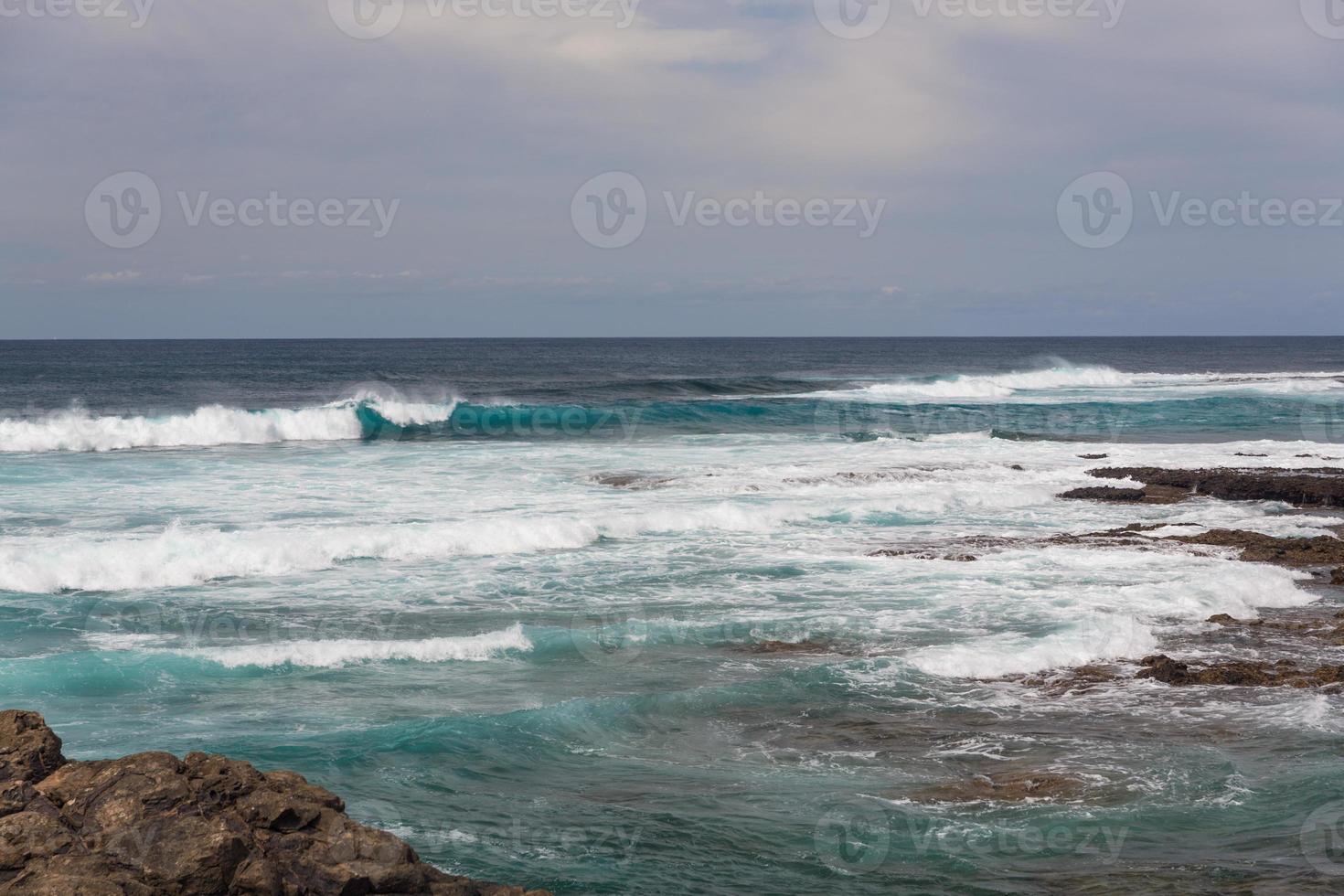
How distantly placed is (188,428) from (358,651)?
27922 millimetres

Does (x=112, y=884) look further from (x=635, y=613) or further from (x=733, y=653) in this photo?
(x=635, y=613)

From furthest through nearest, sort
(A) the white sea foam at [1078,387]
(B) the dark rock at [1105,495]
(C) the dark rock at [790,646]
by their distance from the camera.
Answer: (A) the white sea foam at [1078,387]
(B) the dark rock at [1105,495]
(C) the dark rock at [790,646]

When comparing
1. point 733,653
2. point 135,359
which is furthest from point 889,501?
point 135,359

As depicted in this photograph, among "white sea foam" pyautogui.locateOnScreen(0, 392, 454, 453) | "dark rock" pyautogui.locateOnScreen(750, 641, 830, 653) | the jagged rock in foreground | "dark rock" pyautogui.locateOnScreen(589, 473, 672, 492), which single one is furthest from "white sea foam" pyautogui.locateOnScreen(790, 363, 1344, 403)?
the jagged rock in foreground

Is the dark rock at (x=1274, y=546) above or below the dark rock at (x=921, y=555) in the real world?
above

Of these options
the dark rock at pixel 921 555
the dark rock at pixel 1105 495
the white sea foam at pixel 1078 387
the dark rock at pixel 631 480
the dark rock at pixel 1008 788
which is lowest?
the dark rock at pixel 1008 788

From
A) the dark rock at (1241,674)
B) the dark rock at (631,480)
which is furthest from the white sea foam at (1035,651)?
the dark rock at (631,480)

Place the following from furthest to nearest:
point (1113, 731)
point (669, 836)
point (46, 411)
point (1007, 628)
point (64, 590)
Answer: point (46, 411) → point (64, 590) → point (1007, 628) → point (1113, 731) → point (669, 836)

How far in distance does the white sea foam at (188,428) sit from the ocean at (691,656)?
2905 millimetres

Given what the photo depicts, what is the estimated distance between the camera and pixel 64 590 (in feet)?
50.3

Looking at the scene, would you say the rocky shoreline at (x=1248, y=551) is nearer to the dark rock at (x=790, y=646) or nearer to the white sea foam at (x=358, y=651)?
the dark rock at (x=790, y=646)

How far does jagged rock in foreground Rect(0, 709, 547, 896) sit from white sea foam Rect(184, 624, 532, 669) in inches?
218

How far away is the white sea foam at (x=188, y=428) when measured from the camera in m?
34.1

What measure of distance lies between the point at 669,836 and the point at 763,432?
106ft
